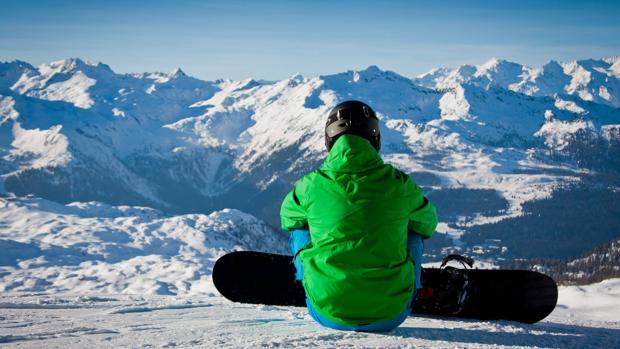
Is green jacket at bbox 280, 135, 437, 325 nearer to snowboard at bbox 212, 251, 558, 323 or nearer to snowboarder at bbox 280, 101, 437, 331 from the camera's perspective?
snowboarder at bbox 280, 101, 437, 331

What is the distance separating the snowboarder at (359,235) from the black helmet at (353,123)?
24 centimetres

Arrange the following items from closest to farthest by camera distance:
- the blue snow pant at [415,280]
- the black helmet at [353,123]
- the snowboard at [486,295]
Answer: the blue snow pant at [415,280]
the black helmet at [353,123]
the snowboard at [486,295]

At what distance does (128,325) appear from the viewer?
757 cm

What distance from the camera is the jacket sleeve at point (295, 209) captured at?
251 inches

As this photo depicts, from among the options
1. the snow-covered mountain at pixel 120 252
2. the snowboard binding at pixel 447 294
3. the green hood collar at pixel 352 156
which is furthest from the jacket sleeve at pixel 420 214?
the snow-covered mountain at pixel 120 252

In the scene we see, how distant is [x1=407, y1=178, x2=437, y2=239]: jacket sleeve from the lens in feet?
20.0

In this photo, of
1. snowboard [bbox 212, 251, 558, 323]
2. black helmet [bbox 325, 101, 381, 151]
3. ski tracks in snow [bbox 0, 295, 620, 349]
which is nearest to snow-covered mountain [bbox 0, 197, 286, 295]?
ski tracks in snow [bbox 0, 295, 620, 349]

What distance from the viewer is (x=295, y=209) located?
648 centimetres

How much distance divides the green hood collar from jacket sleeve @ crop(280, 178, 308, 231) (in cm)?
40

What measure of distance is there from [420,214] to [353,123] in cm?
141

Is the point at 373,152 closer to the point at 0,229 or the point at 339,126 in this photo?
the point at 339,126

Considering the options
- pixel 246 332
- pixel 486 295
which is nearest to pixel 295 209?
pixel 246 332

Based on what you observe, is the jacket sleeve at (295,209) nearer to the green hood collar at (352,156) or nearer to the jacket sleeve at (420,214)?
the green hood collar at (352,156)

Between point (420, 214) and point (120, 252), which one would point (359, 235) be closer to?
point (420, 214)
